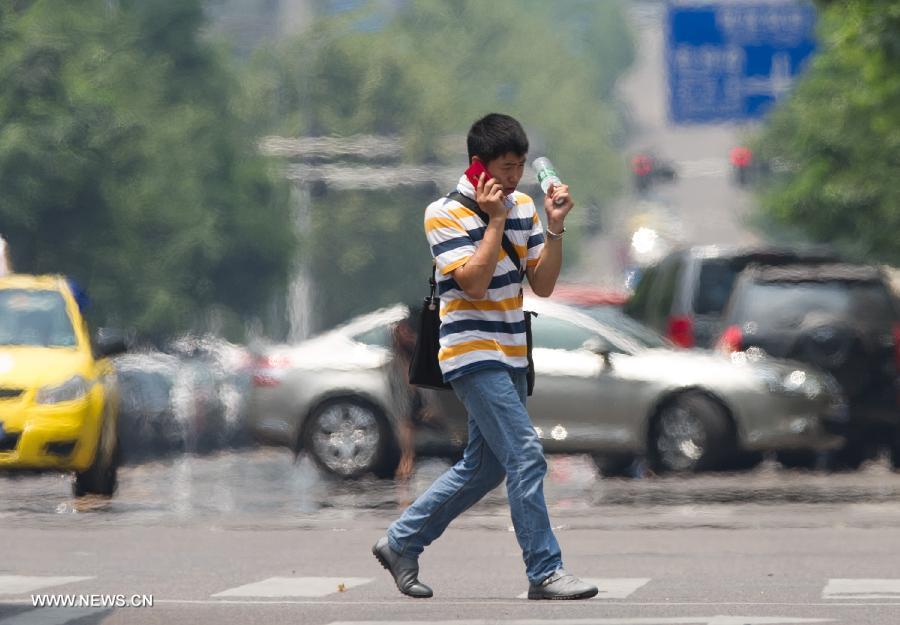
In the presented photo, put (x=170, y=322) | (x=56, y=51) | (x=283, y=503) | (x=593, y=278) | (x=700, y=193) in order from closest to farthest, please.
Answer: (x=283, y=503) < (x=56, y=51) < (x=170, y=322) < (x=593, y=278) < (x=700, y=193)

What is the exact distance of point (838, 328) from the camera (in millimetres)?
21375

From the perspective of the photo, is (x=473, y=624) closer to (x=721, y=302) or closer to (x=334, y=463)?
(x=334, y=463)

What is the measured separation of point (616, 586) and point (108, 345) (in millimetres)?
7967

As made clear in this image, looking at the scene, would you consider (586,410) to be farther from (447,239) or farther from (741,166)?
(741,166)

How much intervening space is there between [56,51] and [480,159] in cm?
3990

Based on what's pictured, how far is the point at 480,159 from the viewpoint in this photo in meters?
9.70

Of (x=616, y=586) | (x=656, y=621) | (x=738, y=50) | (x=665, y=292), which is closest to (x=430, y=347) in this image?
(x=656, y=621)

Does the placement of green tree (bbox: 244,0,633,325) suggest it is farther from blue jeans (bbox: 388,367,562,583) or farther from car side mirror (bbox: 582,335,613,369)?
blue jeans (bbox: 388,367,562,583)

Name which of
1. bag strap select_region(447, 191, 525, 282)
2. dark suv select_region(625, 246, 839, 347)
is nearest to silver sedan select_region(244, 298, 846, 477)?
dark suv select_region(625, 246, 839, 347)

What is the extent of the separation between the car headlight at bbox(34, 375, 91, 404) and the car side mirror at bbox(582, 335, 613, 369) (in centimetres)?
437

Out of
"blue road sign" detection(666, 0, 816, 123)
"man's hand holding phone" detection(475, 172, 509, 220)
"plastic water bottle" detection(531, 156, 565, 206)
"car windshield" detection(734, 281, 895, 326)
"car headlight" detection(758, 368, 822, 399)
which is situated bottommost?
"car headlight" detection(758, 368, 822, 399)

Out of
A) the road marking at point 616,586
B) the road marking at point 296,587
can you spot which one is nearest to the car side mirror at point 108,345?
the road marking at point 296,587

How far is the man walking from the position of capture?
9648 millimetres

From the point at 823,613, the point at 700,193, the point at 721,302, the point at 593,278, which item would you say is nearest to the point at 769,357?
the point at 721,302
